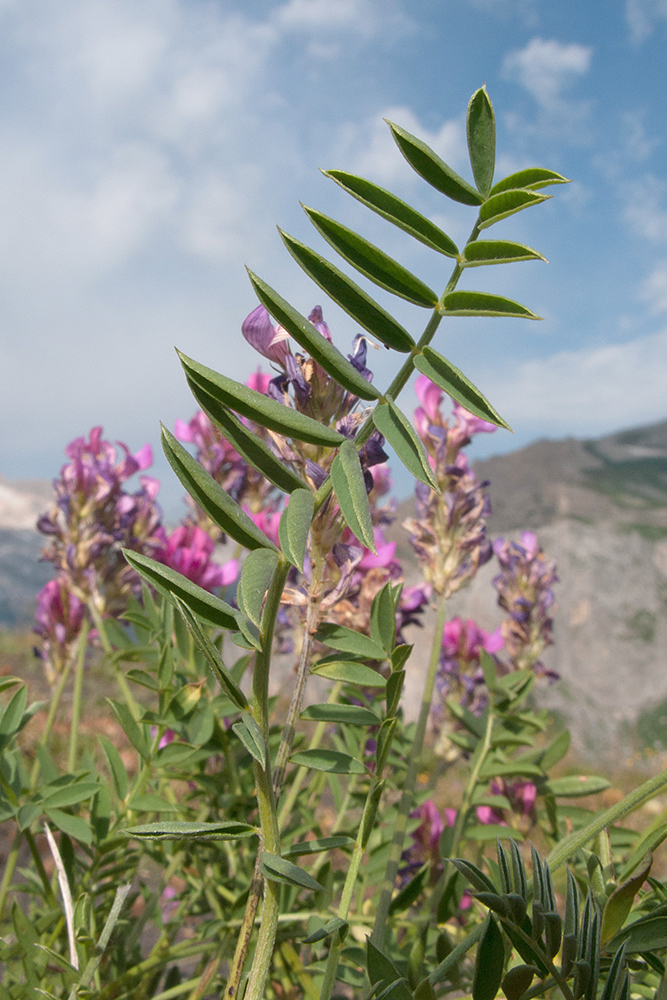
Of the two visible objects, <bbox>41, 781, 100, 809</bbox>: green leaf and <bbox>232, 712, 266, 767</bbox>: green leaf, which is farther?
<bbox>41, 781, 100, 809</bbox>: green leaf

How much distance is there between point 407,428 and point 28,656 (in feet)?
19.5

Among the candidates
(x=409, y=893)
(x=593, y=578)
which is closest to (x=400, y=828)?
(x=409, y=893)

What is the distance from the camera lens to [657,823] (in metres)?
0.39

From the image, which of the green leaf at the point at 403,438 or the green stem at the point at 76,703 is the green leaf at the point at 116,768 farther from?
the green leaf at the point at 403,438

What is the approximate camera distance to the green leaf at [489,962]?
0.30 m

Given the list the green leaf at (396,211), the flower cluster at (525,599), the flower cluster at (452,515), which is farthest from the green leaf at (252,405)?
the flower cluster at (525,599)

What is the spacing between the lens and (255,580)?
0.83 feet

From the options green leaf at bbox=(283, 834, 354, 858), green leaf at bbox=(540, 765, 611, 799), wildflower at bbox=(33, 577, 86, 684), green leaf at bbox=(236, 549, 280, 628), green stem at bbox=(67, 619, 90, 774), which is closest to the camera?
green leaf at bbox=(236, 549, 280, 628)

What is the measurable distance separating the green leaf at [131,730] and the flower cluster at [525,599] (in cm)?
98

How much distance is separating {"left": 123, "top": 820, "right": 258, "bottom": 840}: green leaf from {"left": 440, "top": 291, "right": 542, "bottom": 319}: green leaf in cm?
24

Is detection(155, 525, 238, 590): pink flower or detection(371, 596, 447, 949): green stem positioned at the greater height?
detection(155, 525, 238, 590): pink flower

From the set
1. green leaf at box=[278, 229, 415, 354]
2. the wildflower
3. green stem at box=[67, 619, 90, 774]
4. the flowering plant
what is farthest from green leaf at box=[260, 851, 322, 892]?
the wildflower

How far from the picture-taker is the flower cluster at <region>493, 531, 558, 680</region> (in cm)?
146

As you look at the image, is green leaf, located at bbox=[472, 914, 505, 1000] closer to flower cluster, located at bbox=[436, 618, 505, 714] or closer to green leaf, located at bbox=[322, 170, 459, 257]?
green leaf, located at bbox=[322, 170, 459, 257]
